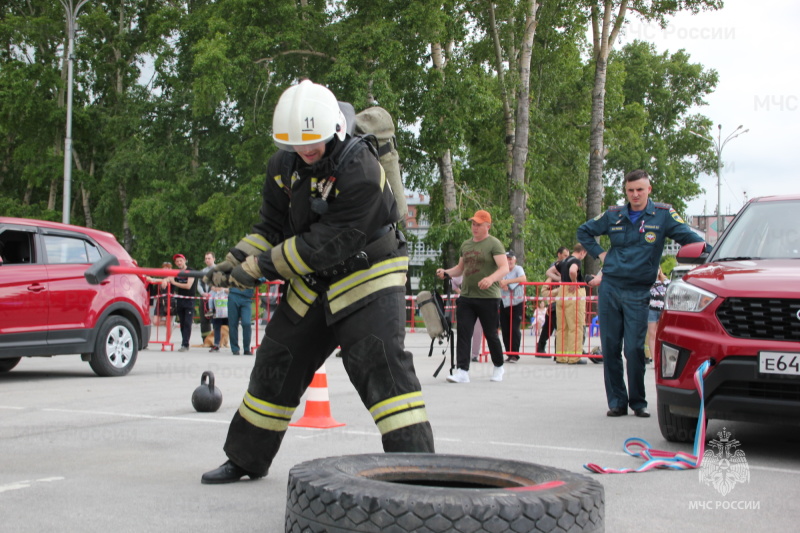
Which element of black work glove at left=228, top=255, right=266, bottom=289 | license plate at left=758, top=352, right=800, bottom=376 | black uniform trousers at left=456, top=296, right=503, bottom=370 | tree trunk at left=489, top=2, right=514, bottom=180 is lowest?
black uniform trousers at left=456, top=296, right=503, bottom=370

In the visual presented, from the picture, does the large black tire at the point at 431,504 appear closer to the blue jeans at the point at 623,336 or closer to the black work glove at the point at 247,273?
the black work glove at the point at 247,273

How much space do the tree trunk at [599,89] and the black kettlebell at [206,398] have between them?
1943 cm

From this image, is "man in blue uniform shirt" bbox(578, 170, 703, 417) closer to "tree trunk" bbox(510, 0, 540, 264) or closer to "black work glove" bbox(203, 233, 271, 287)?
"black work glove" bbox(203, 233, 271, 287)

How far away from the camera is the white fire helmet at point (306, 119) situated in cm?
395

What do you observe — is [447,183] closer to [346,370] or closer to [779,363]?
[779,363]

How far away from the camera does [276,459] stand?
5.25m

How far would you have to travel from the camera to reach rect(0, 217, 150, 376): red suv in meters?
9.92

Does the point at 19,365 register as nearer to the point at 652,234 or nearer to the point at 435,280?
the point at 652,234

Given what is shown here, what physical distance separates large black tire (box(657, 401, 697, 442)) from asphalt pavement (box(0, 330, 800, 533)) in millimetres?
124

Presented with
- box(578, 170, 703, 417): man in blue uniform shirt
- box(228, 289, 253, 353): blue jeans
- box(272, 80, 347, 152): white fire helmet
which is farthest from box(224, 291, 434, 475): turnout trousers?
box(228, 289, 253, 353): blue jeans

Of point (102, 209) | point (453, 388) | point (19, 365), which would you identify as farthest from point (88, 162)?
point (453, 388)

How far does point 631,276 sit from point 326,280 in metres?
3.75

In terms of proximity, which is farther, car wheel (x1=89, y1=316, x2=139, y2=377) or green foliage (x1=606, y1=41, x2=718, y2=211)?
green foliage (x1=606, y1=41, x2=718, y2=211)

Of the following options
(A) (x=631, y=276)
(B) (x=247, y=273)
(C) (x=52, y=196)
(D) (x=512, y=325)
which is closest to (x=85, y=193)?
(C) (x=52, y=196)
